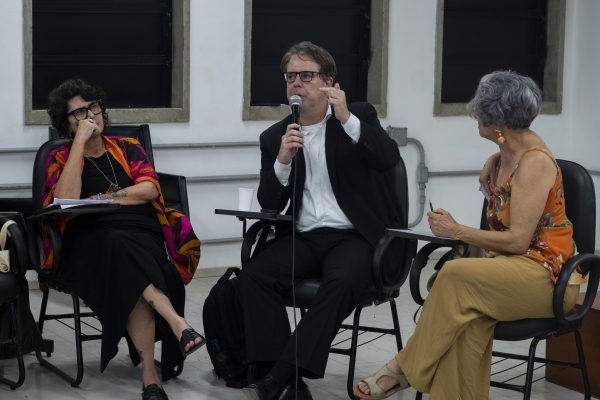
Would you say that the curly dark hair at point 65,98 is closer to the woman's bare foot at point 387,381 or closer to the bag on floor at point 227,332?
the bag on floor at point 227,332

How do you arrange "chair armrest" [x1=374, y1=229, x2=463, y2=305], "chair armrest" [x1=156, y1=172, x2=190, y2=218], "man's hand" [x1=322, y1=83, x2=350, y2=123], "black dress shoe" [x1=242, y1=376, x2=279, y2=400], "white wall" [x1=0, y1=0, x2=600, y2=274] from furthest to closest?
"white wall" [x1=0, y1=0, x2=600, y2=274], "chair armrest" [x1=156, y1=172, x2=190, y2=218], "man's hand" [x1=322, y1=83, x2=350, y2=123], "black dress shoe" [x1=242, y1=376, x2=279, y2=400], "chair armrest" [x1=374, y1=229, x2=463, y2=305]

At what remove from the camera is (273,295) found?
11.0ft

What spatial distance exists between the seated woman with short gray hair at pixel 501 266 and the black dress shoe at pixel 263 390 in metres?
0.48

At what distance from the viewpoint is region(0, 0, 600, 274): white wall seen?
16.5 ft

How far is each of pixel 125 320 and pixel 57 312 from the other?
145cm

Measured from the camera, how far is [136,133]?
499 centimetres

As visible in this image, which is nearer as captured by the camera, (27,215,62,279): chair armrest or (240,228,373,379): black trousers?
(240,228,373,379): black trousers

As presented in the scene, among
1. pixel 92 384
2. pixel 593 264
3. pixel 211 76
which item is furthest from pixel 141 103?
pixel 593 264

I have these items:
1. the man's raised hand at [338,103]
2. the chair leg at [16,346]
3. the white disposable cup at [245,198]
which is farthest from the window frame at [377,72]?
the chair leg at [16,346]

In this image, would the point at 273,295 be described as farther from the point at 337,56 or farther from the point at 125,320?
the point at 337,56

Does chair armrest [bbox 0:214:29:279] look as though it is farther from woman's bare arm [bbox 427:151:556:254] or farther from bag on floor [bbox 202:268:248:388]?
woman's bare arm [bbox 427:151:556:254]

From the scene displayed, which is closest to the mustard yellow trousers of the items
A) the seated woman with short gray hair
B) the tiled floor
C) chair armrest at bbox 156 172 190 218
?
the seated woman with short gray hair

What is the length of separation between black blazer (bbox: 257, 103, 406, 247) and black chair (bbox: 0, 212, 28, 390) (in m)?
0.91

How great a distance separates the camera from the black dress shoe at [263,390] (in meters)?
3.11
